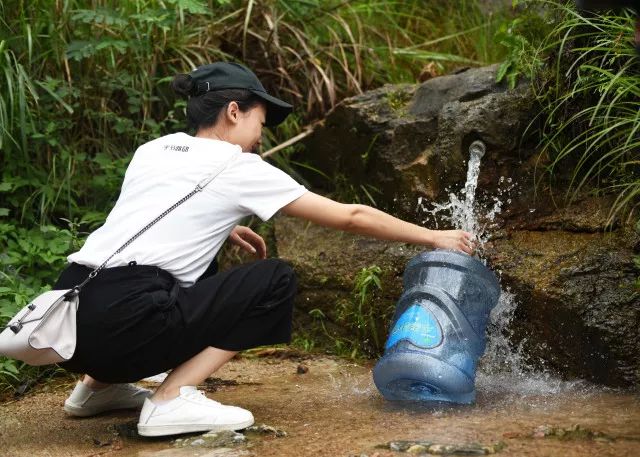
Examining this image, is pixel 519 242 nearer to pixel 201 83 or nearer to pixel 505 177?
pixel 505 177

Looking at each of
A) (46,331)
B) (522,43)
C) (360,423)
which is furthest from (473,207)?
(46,331)

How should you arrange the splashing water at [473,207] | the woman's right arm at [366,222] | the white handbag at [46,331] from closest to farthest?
Answer: 1. the white handbag at [46,331]
2. the woman's right arm at [366,222]
3. the splashing water at [473,207]

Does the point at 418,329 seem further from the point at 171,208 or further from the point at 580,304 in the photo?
the point at 171,208

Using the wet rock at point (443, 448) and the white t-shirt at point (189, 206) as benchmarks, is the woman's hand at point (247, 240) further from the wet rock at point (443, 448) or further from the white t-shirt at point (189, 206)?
the wet rock at point (443, 448)

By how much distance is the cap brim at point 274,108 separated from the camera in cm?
349

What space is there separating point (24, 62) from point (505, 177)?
2.73 metres

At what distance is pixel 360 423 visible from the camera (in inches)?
130

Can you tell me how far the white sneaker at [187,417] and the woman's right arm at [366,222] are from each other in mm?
706

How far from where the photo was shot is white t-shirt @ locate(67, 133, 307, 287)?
323 centimetres

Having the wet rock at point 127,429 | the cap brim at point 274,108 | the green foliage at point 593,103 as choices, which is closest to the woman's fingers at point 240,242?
the cap brim at point 274,108

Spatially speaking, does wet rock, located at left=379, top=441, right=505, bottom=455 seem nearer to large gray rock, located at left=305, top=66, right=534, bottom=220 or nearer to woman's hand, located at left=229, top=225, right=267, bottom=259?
woman's hand, located at left=229, top=225, right=267, bottom=259

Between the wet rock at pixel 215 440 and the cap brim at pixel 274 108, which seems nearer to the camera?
the wet rock at pixel 215 440

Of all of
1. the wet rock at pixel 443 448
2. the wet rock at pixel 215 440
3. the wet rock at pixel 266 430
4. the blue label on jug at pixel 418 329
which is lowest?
the wet rock at pixel 215 440

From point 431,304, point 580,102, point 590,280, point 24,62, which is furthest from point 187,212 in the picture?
point 24,62
